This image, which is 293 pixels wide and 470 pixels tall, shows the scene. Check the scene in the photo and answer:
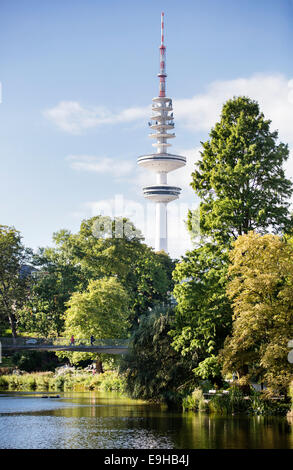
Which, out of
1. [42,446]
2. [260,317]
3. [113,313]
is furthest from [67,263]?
[42,446]

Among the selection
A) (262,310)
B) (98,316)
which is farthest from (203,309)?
(98,316)

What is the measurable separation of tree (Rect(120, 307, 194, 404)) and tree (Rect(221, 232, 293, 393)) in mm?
4441

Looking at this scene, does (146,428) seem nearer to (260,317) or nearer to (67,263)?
(260,317)

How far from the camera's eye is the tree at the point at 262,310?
2541 cm

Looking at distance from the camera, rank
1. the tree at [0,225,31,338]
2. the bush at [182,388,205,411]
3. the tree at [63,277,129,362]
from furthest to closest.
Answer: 1. the tree at [0,225,31,338]
2. the tree at [63,277,129,362]
3. the bush at [182,388,205,411]

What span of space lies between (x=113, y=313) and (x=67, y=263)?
1264cm

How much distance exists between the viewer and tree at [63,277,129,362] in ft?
152

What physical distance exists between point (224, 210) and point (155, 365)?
27.0 feet

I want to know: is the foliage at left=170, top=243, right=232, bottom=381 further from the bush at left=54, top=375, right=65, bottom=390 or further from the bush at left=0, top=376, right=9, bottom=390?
the bush at left=0, top=376, right=9, bottom=390

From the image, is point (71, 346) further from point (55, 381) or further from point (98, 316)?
point (55, 381)

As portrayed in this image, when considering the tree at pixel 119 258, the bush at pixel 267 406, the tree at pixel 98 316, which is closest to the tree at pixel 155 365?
the bush at pixel 267 406

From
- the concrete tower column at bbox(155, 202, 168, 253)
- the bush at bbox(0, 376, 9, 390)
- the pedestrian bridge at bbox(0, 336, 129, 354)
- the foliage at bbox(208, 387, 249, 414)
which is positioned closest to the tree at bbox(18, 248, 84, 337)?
the bush at bbox(0, 376, 9, 390)

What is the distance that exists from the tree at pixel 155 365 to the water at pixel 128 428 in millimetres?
1009
